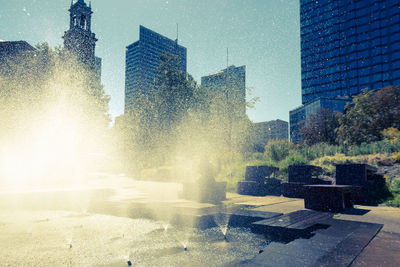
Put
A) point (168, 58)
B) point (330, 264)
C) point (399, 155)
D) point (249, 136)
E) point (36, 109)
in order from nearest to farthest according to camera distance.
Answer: point (330, 264) → point (399, 155) → point (36, 109) → point (249, 136) → point (168, 58)

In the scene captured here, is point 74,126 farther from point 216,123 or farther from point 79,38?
point 79,38

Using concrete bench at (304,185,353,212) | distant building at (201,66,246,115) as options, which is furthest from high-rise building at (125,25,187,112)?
concrete bench at (304,185,353,212)

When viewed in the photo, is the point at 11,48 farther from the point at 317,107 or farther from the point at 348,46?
the point at 348,46

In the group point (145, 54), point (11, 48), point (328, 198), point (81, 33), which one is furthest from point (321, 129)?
point (145, 54)

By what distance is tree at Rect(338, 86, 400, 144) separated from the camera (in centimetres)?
2705

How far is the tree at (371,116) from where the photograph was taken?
88.7 feet

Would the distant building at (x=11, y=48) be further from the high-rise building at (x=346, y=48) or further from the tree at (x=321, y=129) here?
the high-rise building at (x=346, y=48)

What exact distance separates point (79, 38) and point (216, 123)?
66341 mm

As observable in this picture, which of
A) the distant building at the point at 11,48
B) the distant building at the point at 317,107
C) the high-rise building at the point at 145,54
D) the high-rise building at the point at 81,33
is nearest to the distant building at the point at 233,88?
the distant building at the point at 317,107

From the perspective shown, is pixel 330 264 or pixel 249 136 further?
pixel 249 136

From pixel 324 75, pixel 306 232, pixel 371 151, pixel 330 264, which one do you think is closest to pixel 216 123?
pixel 371 151

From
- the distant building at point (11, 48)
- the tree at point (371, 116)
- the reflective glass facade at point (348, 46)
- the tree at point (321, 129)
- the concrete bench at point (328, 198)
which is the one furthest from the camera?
the reflective glass facade at point (348, 46)

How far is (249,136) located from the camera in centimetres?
2523

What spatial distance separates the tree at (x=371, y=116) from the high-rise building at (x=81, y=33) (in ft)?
215
